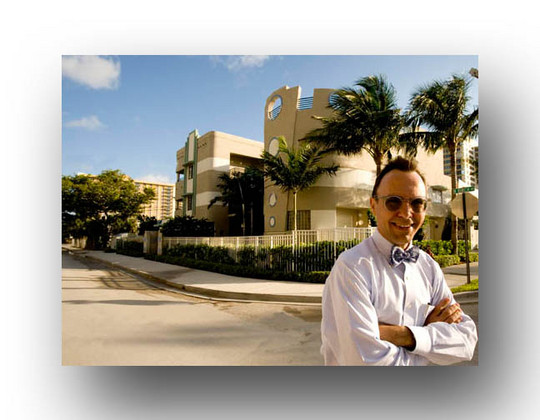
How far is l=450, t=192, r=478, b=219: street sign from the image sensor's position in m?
3.53

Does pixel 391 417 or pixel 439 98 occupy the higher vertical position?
pixel 439 98

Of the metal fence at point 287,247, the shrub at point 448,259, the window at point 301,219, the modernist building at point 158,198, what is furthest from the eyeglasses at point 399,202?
the window at point 301,219

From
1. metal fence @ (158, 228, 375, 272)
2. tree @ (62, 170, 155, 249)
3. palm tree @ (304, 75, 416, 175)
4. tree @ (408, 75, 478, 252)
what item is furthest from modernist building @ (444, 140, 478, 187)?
tree @ (62, 170, 155, 249)

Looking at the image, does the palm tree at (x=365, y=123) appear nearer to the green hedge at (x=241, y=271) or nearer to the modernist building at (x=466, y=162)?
the modernist building at (x=466, y=162)

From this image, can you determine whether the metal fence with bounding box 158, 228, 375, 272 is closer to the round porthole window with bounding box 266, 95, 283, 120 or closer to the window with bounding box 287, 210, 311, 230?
the window with bounding box 287, 210, 311, 230

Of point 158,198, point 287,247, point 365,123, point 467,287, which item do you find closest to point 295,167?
point 365,123

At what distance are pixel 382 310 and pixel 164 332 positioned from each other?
232cm

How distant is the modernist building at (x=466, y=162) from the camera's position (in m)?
3.87

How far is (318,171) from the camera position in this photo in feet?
20.2

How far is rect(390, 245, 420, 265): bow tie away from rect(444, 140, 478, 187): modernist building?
269 cm
